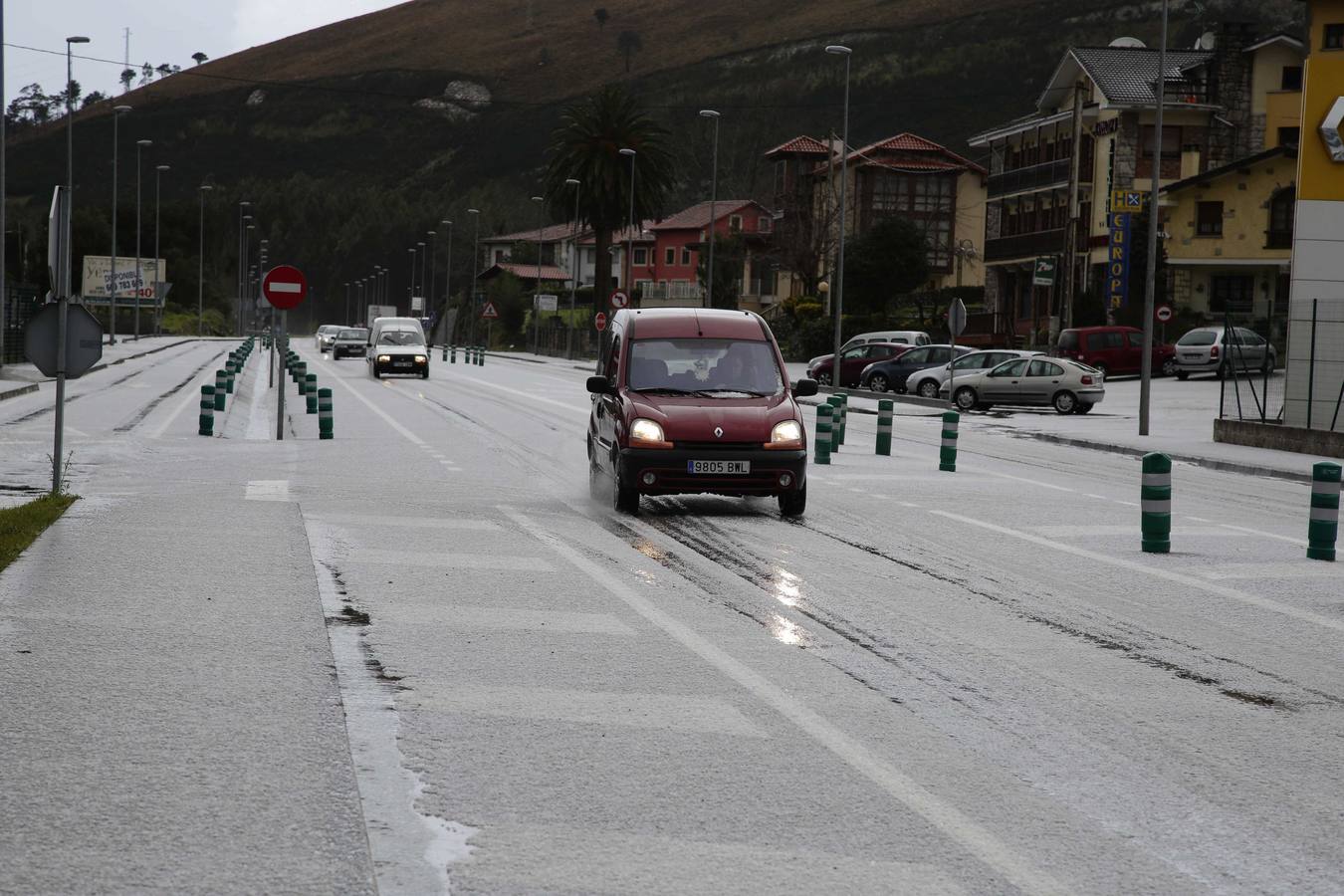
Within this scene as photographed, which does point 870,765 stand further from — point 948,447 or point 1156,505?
point 948,447

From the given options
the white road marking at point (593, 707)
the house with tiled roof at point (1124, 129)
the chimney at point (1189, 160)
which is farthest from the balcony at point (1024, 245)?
the white road marking at point (593, 707)

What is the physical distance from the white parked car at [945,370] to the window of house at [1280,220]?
875 inches

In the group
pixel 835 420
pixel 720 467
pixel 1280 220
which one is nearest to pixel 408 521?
pixel 720 467

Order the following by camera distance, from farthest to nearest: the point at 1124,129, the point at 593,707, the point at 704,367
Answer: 1. the point at 1124,129
2. the point at 704,367
3. the point at 593,707

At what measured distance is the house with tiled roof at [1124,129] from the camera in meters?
70.5

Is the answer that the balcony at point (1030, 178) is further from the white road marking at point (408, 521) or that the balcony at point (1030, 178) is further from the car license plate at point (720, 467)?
the white road marking at point (408, 521)

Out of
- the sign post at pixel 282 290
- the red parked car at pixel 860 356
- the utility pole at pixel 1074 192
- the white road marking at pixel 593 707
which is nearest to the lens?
the white road marking at pixel 593 707

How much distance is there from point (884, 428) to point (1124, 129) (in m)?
51.4

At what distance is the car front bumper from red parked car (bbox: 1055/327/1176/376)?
41.9m

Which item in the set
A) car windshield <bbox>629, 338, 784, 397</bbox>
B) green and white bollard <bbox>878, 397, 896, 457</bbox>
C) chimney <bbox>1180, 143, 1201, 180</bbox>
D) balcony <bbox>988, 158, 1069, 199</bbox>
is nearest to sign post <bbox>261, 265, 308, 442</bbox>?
green and white bollard <bbox>878, 397, 896, 457</bbox>

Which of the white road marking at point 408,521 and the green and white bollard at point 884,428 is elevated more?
the green and white bollard at point 884,428

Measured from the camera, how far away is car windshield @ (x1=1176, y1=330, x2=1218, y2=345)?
54.6m

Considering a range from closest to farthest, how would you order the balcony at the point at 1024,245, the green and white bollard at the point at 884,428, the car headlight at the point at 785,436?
the car headlight at the point at 785,436 → the green and white bollard at the point at 884,428 → the balcony at the point at 1024,245

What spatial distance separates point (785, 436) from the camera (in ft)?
51.2
